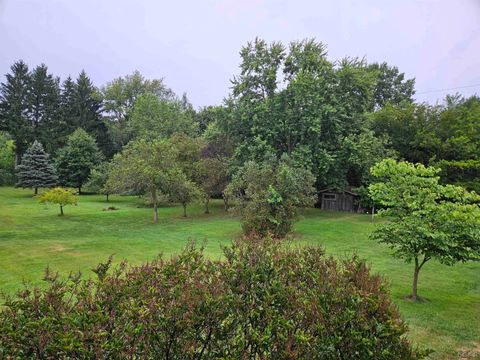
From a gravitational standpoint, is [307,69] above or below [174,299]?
above

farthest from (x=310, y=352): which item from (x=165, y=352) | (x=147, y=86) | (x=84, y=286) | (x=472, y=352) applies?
(x=147, y=86)

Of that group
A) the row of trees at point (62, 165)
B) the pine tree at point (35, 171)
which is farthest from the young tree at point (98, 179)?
the pine tree at point (35, 171)

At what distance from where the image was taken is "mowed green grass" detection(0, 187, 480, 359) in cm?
860

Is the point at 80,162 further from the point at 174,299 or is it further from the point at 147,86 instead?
the point at 174,299

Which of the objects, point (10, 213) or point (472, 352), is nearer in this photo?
point (472, 352)

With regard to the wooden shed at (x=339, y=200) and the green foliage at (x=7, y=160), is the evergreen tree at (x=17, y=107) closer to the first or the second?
the green foliage at (x=7, y=160)

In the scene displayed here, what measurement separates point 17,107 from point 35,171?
45.3 ft

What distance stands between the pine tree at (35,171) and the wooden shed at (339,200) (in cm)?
2667

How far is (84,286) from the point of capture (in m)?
3.66

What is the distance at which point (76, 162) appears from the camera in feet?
→ 129

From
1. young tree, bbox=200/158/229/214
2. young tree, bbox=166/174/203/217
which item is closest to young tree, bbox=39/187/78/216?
young tree, bbox=166/174/203/217

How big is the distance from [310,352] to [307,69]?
26.8 meters

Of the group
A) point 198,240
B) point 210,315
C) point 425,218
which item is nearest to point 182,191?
point 198,240

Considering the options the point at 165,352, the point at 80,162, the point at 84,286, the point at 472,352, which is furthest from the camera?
the point at 80,162
